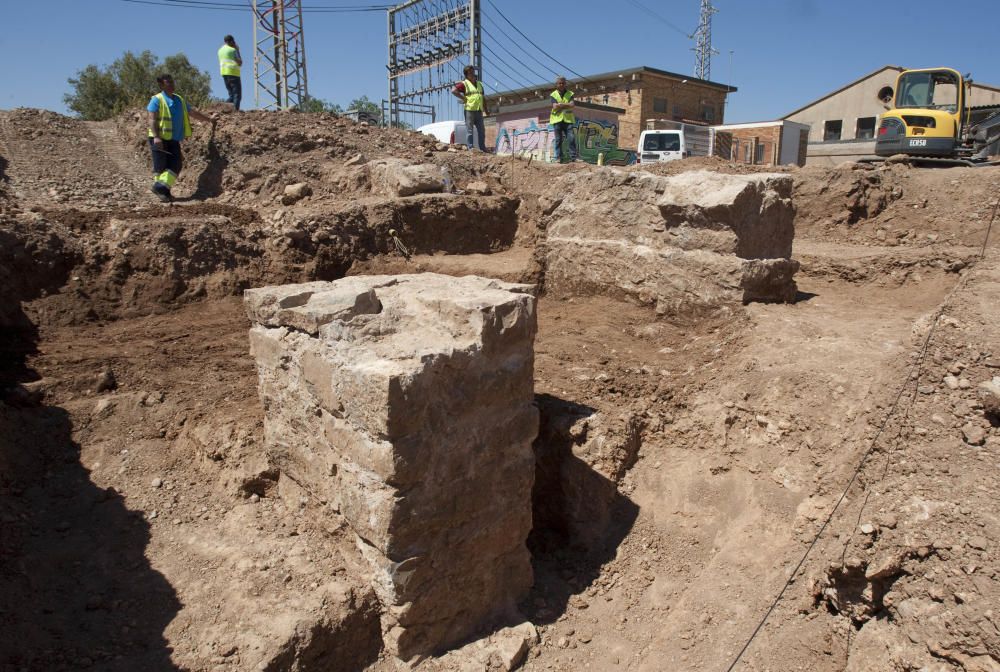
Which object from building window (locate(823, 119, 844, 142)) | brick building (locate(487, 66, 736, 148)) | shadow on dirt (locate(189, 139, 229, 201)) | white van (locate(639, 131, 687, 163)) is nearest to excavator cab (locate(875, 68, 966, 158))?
Answer: white van (locate(639, 131, 687, 163))

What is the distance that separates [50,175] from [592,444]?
331 inches

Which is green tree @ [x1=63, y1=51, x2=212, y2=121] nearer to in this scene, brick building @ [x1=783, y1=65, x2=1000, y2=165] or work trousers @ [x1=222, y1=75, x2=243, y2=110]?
work trousers @ [x1=222, y1=75, x2=243, y2=110]

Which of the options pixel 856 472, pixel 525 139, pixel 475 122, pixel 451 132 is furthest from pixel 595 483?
pixel 525 139

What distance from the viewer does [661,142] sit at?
18094mm

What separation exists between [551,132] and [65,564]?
64.7ft

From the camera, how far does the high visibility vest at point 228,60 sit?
36.9 ft

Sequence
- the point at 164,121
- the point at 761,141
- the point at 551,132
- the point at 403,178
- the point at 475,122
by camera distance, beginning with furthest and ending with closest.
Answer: the point at 761,141
the point at 551,132
the point at 475,122
the point at 403,178
the point at 164,121

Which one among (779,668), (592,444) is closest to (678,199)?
(592,444)

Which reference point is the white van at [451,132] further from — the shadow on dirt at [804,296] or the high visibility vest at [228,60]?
the shadow on dirt at [804,296]

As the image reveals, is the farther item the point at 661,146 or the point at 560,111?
the point at 661,146

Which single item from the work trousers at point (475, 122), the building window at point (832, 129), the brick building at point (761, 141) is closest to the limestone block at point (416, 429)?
the work trousers at point (475, 122)

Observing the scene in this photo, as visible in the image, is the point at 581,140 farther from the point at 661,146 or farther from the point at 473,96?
the point at 473,96

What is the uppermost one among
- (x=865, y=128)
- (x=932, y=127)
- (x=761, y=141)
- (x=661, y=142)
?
(x=865, y=128)

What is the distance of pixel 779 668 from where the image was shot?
2924 mm
